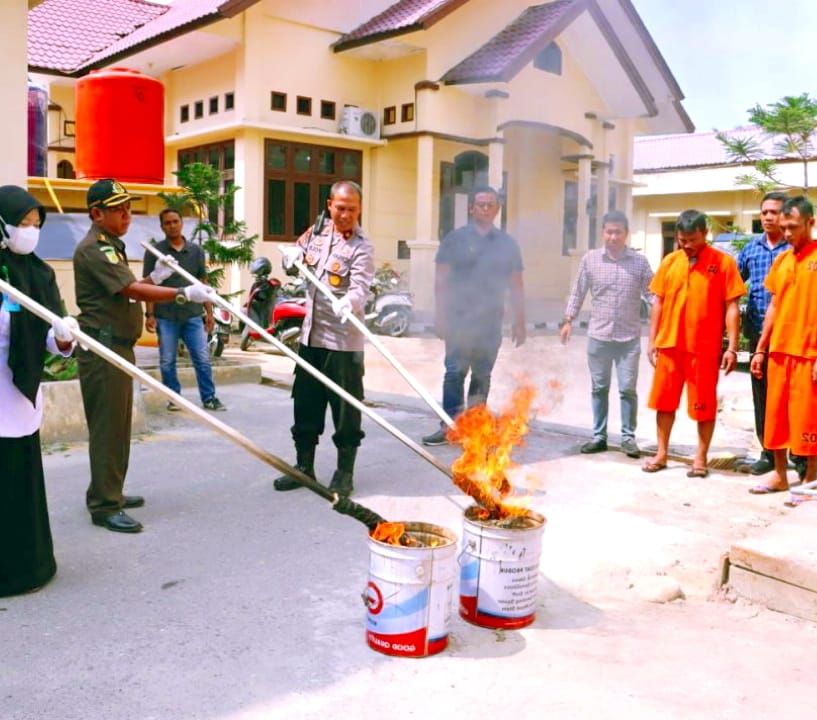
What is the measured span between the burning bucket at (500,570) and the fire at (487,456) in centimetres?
10

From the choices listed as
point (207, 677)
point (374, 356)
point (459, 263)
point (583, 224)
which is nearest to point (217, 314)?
point (374, 356)

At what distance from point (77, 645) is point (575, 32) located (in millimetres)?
13517

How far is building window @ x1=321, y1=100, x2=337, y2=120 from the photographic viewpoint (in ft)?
52.2

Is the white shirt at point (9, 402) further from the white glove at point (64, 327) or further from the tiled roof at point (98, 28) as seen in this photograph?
the tiled roof at point (98, 28)

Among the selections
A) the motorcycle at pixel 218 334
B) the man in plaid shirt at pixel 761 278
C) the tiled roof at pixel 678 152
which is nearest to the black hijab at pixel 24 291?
the man in plaid shirt at pixel 761 278

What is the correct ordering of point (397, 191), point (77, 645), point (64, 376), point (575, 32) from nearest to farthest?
point (77, 645)
point (64, 376)
point (575, 32)
point (397, 191)

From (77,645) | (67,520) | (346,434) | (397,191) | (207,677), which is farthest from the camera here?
(397,191)

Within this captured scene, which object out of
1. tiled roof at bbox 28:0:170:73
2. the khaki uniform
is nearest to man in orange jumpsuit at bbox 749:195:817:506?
the khaki uniform

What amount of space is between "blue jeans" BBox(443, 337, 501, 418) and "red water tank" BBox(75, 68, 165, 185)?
603cm

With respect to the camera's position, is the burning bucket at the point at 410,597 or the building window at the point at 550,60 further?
the building window at the point at 550,60

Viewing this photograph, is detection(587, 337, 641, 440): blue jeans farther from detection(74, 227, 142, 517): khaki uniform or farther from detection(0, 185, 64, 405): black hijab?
detection(0, 185, 64, 405): black hijab

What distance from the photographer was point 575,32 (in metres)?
14.6

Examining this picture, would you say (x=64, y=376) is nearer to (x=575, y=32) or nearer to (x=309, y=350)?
(x=309, y=350)

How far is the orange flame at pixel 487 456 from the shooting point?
3.68 metres
